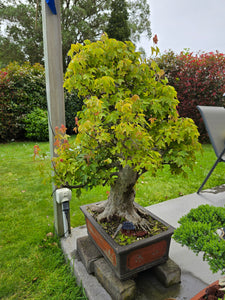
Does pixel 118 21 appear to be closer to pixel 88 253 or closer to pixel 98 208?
pixel 98 208

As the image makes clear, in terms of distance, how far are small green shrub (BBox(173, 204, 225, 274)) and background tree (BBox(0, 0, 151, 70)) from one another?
490 inches

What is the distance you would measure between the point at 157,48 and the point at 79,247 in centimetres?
157

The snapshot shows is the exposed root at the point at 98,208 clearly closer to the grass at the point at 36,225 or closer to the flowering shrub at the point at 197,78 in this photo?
the grass at the point at 36,225

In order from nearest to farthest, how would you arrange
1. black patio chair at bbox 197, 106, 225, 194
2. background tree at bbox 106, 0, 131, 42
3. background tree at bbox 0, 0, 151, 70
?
black patio chair at bbox 197, 106, 225, 194
background tree at bbox 106, 0, 131, 42
background tree at bbox 0, 0, 151, 70

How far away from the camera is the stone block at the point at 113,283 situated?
1.14m

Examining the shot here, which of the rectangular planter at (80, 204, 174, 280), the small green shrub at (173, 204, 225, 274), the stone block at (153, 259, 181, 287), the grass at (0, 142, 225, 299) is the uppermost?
the small green shrub at (173, 204, 225, 274)

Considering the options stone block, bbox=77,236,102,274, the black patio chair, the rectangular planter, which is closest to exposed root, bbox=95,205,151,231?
the rectangular planter

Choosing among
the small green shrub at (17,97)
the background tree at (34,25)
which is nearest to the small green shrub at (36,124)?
the small green shrub at (17,97)

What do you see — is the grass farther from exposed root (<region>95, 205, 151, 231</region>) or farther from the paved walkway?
exposed root (<region>95, 205, 151, 231</region>)

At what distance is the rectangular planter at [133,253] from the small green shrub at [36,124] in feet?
16.6

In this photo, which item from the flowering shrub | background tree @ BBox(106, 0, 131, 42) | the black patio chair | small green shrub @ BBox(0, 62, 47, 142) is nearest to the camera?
the black patio chair

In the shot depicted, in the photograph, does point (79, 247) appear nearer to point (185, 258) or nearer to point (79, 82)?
point (185, 258)

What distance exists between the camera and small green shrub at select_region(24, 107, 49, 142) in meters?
5.79

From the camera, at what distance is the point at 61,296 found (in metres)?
1.27
